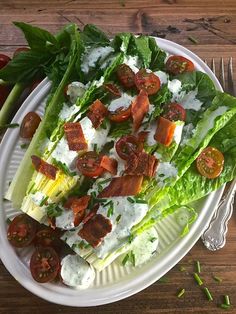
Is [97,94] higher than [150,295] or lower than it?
higher

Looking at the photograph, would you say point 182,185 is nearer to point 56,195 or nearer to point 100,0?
point 56,195

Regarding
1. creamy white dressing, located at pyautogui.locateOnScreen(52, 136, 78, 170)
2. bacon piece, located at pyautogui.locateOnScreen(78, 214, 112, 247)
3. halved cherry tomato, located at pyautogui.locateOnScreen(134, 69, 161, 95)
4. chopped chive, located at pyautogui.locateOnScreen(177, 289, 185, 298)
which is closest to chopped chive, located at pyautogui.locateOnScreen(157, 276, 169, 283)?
chopped chive, located at pyautogui.locateOnScreen(177, 289, 185, 298)

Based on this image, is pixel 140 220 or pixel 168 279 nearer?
pixel 140 220

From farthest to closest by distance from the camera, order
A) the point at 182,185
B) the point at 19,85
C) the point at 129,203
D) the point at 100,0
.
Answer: the point at 100,0
the point at 19,85
the point at 182,185
the point at 129,203

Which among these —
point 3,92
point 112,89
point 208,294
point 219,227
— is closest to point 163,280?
point 208,294

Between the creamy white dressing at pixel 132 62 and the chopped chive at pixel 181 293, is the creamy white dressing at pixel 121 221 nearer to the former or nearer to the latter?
the chopped chive at pixel 181 293

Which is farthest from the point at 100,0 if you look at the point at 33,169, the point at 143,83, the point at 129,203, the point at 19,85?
the point at 129,203

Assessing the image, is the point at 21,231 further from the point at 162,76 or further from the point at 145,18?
the point at 145,18

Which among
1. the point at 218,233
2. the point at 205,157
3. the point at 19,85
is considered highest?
the point at 19,85
